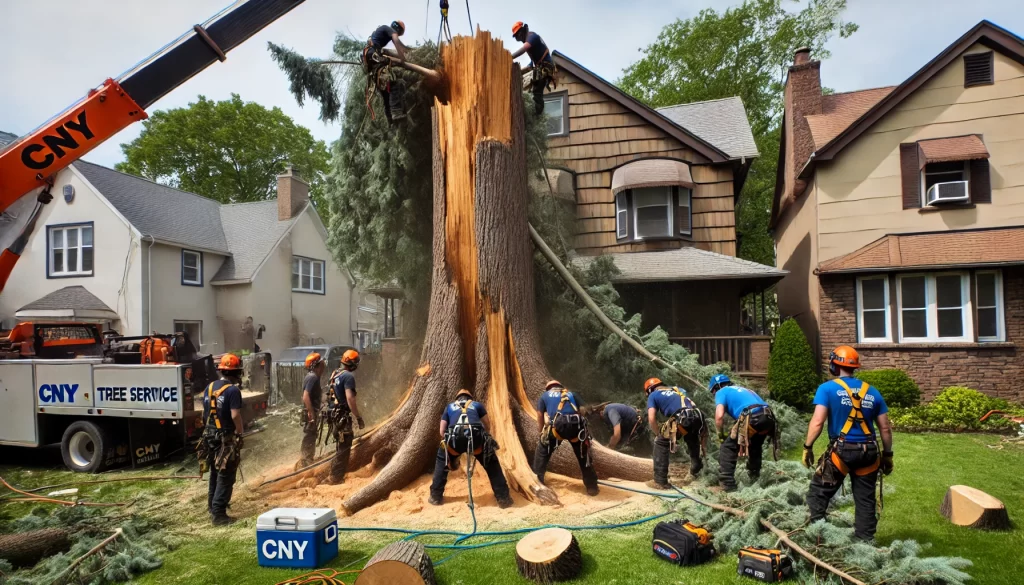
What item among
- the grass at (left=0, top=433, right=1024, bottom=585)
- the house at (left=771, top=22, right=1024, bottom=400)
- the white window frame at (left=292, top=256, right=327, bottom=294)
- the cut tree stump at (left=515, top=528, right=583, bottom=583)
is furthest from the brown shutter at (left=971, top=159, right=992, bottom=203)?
the white window frame at (left=292, top=256, right=327, bottom=294)

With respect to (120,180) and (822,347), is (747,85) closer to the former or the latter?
(822,347)

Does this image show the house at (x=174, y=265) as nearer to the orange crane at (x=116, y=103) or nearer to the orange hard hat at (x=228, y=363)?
the orange crane at (x=116, y=103)

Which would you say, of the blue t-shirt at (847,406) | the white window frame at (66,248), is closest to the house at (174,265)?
the white window frame at (66,248)

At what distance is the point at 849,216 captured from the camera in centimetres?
1318

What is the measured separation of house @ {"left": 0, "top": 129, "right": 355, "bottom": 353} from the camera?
18172 mm

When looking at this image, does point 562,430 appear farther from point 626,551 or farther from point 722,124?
point 722,124

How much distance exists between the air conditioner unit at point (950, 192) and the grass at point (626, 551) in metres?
7.37

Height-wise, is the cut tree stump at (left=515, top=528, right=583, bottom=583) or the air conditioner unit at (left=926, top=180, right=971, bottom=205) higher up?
the air conditioner unit at (left=926, top=180, right=971, bottom=205)

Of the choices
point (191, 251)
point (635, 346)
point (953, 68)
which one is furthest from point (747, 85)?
point (191, 251)

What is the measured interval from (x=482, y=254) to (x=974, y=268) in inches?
406

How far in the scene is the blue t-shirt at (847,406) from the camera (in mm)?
4801

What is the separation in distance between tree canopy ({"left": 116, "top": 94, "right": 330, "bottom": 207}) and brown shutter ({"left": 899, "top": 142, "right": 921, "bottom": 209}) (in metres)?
29.8

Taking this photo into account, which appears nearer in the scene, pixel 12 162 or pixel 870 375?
pixel 12 162

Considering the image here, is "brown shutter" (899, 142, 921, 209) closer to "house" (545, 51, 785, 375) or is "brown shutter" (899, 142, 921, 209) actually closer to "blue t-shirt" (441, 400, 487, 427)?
"house" (545, 51, 785, 375)
